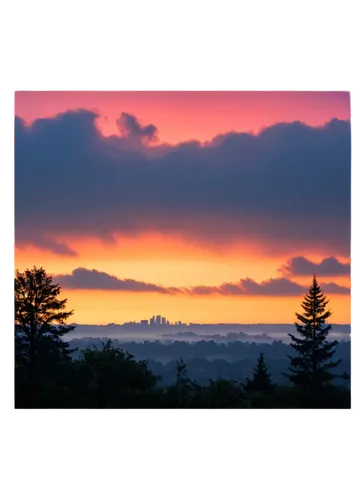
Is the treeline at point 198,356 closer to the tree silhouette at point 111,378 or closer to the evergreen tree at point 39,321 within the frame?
the tree silhouette at point 111,378

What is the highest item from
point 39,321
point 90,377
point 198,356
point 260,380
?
point 39,321

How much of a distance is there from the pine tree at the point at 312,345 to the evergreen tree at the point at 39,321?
918 centimetres

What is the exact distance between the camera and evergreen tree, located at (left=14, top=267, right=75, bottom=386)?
17750 millimetres

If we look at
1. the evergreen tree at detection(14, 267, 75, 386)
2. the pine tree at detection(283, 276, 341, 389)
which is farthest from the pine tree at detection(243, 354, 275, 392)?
the evergreen tree at detection(14, 267, 75, 386)

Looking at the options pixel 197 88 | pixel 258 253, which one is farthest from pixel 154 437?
pixel 258 253

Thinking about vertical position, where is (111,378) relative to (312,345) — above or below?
below

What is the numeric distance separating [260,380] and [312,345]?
18.3 feet

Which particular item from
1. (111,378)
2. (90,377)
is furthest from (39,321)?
(111,378)

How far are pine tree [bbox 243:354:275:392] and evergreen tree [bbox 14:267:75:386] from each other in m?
6.49

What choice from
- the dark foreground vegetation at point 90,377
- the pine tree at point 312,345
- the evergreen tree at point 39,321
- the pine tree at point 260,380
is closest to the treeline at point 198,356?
the dark foreground vegetation at point 90,377

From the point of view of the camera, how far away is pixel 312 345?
27.6 meters

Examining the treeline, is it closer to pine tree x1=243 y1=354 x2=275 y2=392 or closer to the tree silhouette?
the tree silhouette

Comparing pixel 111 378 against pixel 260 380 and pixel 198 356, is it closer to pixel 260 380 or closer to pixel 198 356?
pixel 198 356
